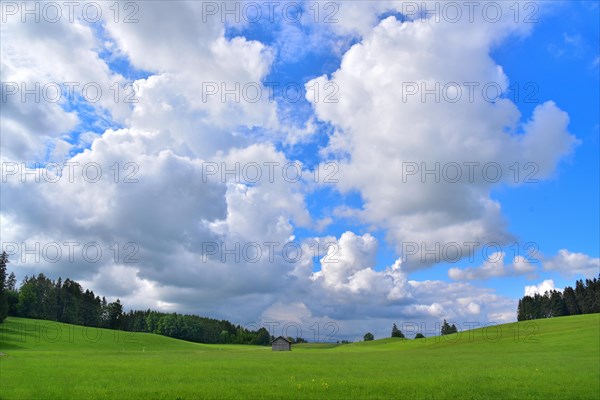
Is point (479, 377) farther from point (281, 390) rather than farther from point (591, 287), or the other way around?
point (591, 287)

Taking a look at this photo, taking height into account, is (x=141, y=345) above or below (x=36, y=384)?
below

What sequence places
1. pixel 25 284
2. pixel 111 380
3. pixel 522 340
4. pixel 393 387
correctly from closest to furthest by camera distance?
pixel 393 387 < pixel 111 380 < pixel 522 340 < pixel 25 284

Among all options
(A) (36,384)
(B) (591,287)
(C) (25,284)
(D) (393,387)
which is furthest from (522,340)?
(C) (25,284)

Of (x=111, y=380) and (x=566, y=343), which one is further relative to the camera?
(x=566, y=343)

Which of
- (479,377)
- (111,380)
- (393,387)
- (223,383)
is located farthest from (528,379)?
(111,380)

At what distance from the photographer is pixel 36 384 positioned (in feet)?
98.6

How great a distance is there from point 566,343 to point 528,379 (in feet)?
174

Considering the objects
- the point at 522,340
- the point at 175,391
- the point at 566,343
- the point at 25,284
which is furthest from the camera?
the point at 25,284

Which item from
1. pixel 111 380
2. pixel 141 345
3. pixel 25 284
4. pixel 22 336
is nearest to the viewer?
pixel 111 380

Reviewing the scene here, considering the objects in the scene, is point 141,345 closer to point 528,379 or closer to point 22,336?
point 22,336

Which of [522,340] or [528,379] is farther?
[522,340]

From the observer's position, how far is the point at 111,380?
31906mm

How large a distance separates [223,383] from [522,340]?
262ft

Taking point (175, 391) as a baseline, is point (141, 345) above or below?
below
